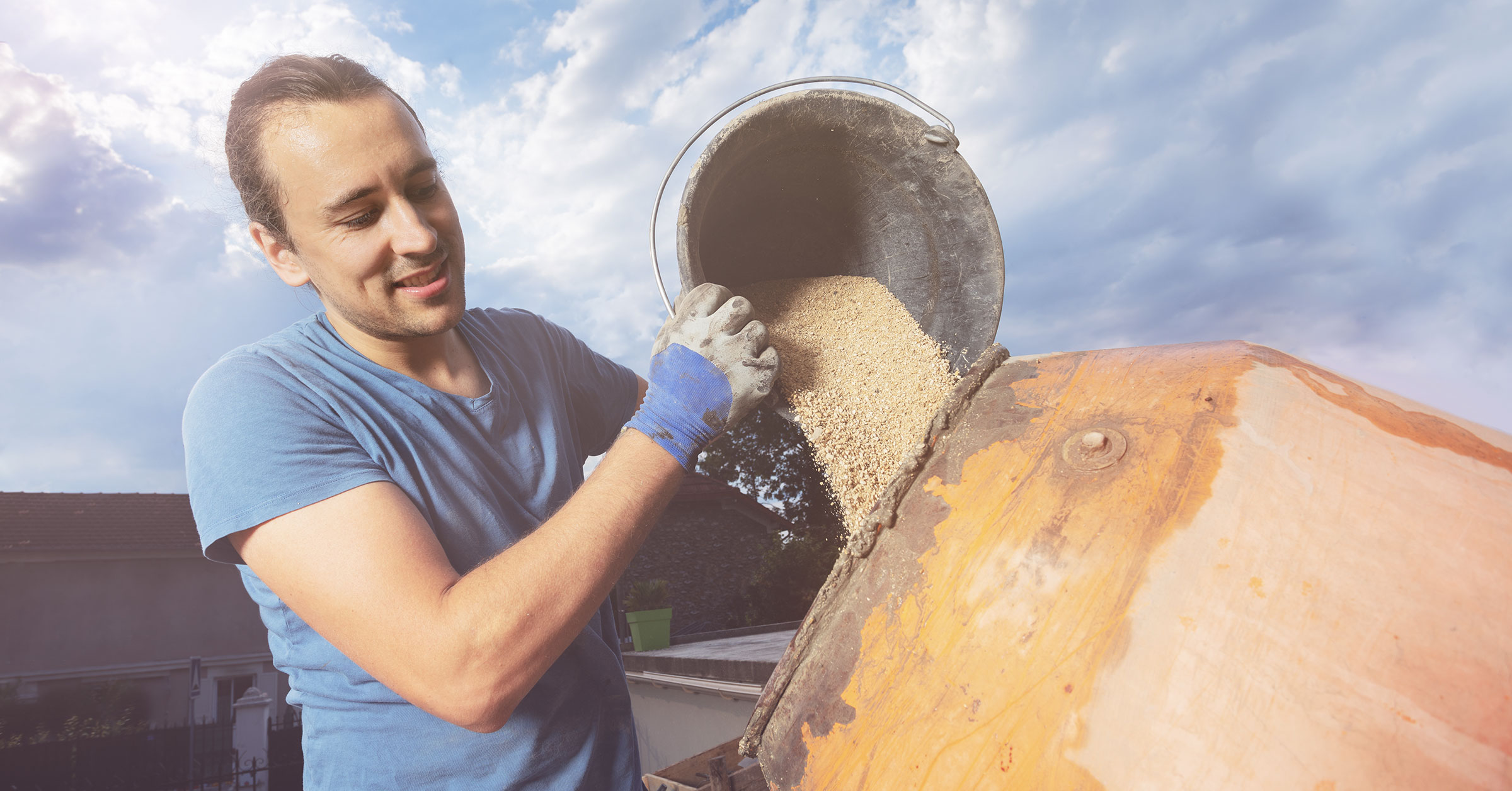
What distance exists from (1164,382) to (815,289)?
46.2 inches

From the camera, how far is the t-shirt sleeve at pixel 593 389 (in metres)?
2.09

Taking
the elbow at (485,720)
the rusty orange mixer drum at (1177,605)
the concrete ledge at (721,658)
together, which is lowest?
the concrete ledge at (721,658)

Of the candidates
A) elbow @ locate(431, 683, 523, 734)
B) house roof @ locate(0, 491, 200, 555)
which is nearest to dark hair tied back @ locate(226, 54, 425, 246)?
elbow @ locate(431, 683, 523, 734)

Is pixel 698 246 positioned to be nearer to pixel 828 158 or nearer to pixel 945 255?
pixel 828 158

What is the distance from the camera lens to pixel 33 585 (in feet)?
29.9

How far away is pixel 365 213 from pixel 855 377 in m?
1.09

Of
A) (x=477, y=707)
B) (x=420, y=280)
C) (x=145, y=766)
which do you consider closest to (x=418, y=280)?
(x=420, y=280)

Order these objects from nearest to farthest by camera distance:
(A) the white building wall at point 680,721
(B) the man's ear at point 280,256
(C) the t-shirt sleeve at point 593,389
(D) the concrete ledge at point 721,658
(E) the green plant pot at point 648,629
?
1. (B) the man's ear at point 280,256
2. (C) the t-shirt sleeve at point 593,389
3. (D) the concrete ledge at point 721,658
4. (A) the white building wall at point 680,721
5. (E) the green plant pot at point 648,629

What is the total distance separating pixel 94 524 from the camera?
9.98 metres

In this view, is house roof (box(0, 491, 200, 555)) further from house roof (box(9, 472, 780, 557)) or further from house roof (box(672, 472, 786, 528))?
house roof (box(672, 472, 786, 528))

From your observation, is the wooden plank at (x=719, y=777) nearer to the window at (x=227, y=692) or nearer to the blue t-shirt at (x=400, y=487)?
the blue t-shirt at (x=400, y=487)

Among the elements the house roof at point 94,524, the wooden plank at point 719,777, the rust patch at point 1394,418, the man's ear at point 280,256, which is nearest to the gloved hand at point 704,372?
the man's ear at point 280,256

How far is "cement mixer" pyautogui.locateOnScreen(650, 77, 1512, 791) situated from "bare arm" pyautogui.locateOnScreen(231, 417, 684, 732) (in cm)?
36

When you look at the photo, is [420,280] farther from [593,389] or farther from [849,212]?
[849,212]
